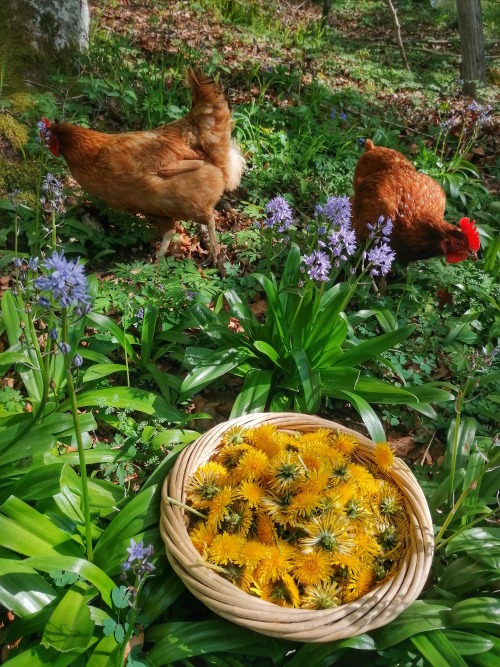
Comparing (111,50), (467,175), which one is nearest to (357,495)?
(467,175)

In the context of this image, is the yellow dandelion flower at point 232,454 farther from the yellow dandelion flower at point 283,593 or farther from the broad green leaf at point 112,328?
the broad green leaf at point 112,328

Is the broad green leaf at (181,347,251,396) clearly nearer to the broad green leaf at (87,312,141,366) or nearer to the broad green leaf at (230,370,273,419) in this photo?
the broad green leaf at (230,370,273,419)

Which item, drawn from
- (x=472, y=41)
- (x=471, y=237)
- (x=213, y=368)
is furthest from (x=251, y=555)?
(x=472, y=41)

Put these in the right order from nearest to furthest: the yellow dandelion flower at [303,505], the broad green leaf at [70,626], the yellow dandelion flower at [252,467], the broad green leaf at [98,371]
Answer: the broad green leaf at [70,626] → the yellow dandelion flower at [303,505] → the yellow dandelion flower at [252,467] → the broad green leaf at [98,371]

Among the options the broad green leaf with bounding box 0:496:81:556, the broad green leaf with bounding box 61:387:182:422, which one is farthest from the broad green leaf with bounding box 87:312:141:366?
the broad green leaf with bounding box 0:496:81:556

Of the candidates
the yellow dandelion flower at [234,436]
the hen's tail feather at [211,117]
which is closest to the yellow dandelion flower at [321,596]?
the yellow dandelion flower at [234,436]

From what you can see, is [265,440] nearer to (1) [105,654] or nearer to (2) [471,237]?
(1) [105,654]

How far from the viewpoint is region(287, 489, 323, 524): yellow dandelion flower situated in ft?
6.88

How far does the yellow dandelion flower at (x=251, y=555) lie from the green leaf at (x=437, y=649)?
651mm

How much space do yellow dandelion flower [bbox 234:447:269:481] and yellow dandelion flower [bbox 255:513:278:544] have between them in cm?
16

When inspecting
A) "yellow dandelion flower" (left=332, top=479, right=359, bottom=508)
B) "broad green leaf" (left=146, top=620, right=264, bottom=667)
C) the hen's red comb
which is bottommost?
"broad green leaf" (left=146, top=620, right=264, bottom=667)

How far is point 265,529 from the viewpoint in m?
2.14

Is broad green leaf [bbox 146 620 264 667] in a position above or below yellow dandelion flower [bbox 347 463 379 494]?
below

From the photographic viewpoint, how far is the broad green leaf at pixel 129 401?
8.55ft
